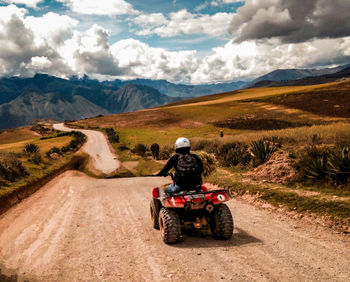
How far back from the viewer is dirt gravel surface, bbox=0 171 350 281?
5.15 meters

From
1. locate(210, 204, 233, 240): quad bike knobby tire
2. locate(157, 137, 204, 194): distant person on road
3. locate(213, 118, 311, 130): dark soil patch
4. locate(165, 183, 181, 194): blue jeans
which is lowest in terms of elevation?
locate(213, 118, 311, 130): dark soil patch

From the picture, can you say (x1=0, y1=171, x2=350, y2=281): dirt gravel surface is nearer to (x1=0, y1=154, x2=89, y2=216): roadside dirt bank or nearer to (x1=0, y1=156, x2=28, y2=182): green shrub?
(x1=0, y1=154, x2=89, y2=216): roadside dirt bank

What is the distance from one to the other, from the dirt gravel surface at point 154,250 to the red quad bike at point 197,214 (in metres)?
0.30

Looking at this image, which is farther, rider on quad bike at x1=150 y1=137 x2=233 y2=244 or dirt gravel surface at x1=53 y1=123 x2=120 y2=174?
dirt gravel surface at x1=53 y1=123 x2=120 y2=174

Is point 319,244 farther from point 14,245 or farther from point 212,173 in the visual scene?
point 212,173

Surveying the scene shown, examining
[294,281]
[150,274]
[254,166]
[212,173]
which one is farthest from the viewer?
[212,173]

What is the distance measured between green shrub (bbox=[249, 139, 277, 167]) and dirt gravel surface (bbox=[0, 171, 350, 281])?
5727mm

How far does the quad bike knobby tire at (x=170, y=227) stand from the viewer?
21.7 feet

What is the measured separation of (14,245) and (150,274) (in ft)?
14.8

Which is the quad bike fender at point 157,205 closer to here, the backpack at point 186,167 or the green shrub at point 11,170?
the backpack at point 186,167

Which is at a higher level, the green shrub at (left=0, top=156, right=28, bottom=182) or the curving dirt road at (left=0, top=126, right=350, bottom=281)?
the green shrub at (left=0, top=156, right=28, bottom=182)

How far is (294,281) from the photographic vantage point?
4.64 metres

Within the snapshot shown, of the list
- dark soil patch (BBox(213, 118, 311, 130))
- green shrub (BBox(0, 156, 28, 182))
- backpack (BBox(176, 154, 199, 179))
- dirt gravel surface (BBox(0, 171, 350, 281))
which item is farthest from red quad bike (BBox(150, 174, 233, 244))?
dark soil patch (BBox(213, 118, 311, 130))

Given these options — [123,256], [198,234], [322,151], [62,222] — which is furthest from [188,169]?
[322,151]
